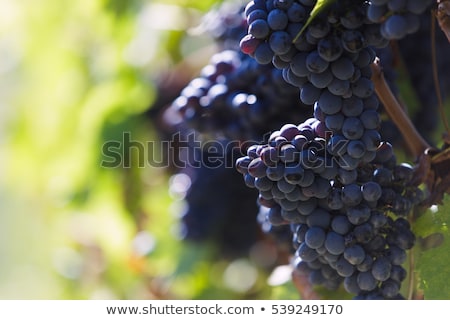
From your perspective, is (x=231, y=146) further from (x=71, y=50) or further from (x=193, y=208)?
(x=71, y=50)

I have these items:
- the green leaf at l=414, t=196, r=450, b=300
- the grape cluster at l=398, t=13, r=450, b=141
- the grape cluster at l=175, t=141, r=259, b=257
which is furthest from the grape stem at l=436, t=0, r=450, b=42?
the grape cluster at l=175, t=141, r=259, b=257

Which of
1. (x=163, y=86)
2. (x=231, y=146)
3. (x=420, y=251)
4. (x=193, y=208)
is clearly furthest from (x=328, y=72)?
(x=163, y=86)

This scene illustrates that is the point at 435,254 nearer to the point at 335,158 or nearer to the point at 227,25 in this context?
the point at 335,158

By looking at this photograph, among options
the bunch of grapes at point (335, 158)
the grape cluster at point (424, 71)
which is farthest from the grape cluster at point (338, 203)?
the grape cluster at point (424, 71)

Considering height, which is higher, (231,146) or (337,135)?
(231,146)

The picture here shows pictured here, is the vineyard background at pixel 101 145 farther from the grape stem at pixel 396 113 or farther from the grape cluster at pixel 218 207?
the grape stem at pixel 396 113

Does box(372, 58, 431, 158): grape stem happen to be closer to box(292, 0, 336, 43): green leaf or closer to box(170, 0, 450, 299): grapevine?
box(170, 0, 450, 299): grapevine
